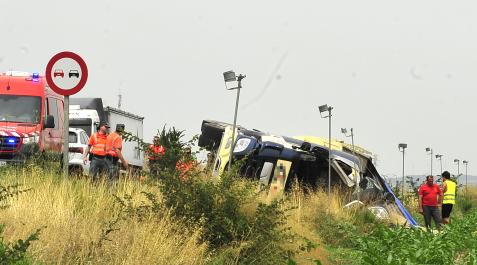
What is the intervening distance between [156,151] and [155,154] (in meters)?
0.05

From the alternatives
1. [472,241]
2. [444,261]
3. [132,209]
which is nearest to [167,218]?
[132,209]

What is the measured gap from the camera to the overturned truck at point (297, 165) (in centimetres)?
1523

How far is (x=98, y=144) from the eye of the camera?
1479cm

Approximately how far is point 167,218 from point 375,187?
963 cm

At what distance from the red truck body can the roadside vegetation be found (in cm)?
348

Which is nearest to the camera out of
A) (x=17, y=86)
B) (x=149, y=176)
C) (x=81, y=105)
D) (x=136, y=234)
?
(x=136, y=234)

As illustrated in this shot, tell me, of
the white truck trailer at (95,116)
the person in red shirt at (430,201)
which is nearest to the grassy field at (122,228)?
the person in red shirt at (430,201)

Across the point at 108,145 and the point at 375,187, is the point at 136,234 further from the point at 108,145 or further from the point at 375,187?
the point at 375,187

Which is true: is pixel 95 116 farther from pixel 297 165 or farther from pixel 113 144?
pixel 297 165

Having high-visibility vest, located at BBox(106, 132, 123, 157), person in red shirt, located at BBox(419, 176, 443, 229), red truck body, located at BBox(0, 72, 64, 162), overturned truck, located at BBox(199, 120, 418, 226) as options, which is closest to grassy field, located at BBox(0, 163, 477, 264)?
high-visibility vest, located at BBox(106, 132, 123, 157)

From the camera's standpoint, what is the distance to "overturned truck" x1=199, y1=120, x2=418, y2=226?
1523 centimetres

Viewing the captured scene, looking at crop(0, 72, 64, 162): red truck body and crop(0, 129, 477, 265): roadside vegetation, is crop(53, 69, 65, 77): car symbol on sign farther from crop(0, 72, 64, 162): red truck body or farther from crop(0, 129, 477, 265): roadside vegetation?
crop(0, 72, 64, 162): red truck body

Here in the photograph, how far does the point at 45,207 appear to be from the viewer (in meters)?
8.23

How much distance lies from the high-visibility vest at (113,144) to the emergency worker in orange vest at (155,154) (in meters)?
5.27
